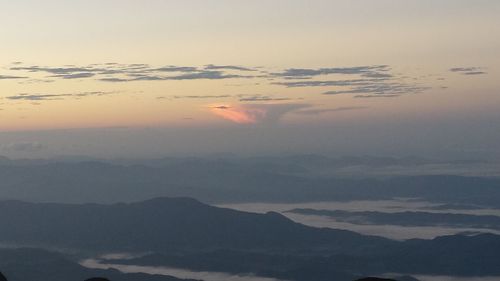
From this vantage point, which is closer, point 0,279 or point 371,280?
point 371,280

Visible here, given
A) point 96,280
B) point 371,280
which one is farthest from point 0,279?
point 371,280

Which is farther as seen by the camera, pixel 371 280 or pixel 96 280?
pixel 96 280

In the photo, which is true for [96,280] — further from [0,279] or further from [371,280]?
[371,280]
